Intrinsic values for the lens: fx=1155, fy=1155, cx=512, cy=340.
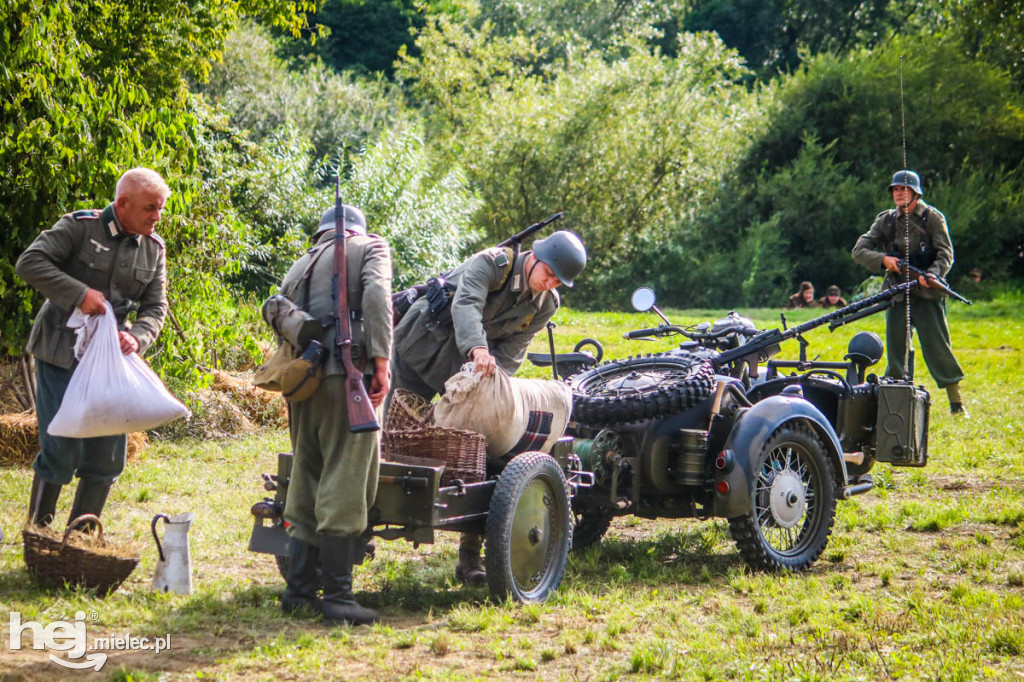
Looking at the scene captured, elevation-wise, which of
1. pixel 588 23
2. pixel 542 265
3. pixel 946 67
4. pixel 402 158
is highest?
pixel 588 23

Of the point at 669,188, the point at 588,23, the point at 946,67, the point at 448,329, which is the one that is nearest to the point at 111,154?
the point at 448,329

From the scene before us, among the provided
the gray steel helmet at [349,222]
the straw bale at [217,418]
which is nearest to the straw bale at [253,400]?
the straw bale at [217,418]

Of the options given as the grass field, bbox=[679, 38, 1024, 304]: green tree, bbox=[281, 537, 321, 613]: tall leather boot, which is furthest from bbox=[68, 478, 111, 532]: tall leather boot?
bbox=[679, 38, 1024, 304]: green tree

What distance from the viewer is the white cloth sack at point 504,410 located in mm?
5613

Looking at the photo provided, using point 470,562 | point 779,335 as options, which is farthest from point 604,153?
point 470,562

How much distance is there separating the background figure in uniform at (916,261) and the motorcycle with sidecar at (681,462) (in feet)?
10.8

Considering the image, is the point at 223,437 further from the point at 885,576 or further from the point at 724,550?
the point at 885,576

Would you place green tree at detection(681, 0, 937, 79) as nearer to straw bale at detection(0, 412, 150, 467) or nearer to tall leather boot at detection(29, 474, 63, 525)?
straw bale at detection(0, 412, 150, 467)

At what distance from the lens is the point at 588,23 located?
185 feet

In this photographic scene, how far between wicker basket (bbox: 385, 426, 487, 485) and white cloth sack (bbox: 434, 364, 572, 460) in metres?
0.11

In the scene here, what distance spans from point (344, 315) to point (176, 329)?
17.1 ft

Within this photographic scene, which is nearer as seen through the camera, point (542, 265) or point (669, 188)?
point (542, 265)

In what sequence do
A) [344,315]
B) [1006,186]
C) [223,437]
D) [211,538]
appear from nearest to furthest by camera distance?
[344,315], [211,538], [223,437], [1006,186]

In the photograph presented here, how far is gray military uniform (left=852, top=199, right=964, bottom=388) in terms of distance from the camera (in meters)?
10.7
